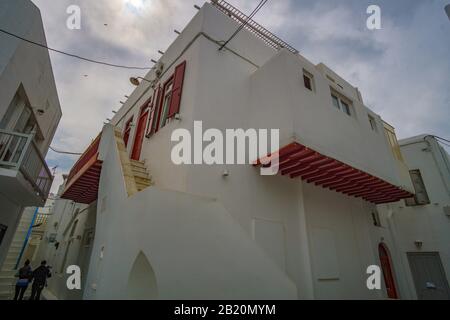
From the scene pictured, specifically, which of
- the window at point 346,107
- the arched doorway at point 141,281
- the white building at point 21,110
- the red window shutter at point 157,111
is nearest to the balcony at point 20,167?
the white building at point 21,110

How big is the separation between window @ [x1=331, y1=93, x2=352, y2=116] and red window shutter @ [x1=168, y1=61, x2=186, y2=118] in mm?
4892

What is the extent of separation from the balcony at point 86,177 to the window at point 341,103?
773cm

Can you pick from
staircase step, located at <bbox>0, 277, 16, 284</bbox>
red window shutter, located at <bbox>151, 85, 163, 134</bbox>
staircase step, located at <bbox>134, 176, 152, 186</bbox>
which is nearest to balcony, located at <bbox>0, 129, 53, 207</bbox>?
staircase step, located at <bbox>134, 176, 152, 186</bbox>

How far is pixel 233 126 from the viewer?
6.27m

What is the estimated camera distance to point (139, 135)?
909 cm

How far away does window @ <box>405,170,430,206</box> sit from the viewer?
1027cm

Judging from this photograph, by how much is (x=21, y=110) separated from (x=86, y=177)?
2.82m

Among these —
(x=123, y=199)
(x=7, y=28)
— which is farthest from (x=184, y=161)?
(x=7, y=28)

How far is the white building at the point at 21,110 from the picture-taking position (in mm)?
5562

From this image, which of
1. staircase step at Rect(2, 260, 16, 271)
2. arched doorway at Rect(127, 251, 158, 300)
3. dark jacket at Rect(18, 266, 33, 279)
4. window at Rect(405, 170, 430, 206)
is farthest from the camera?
staircase step at Rect(2, 260, 16, 271)

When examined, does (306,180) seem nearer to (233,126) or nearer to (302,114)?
(302,114)

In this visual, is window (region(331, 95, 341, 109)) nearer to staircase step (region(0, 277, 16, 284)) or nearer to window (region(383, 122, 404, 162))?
window (region(383, 122, 404, 162))
